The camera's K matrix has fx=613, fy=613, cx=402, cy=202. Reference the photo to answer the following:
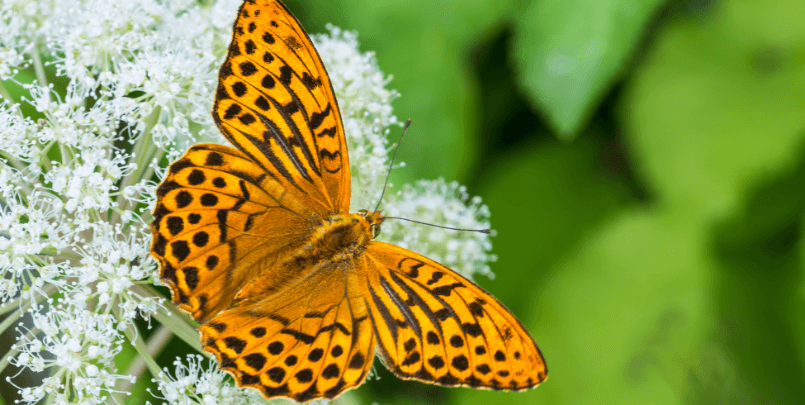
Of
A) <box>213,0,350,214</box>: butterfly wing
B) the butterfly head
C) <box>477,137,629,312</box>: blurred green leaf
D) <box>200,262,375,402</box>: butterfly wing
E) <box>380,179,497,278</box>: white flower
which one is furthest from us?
<box>477,137,629,312</box>: blurred green leaf

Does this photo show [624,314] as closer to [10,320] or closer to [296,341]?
[296,341]

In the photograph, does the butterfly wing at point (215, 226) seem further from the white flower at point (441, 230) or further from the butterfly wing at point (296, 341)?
the white flower at point (441, 230)

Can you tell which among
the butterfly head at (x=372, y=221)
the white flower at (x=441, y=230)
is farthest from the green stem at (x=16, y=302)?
the white flower at (x=441, y=230)

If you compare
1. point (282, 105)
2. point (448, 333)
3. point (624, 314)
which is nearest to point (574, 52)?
point (624, 314)

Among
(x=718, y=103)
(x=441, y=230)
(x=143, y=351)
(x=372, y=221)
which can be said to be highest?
(x=718, y=103)

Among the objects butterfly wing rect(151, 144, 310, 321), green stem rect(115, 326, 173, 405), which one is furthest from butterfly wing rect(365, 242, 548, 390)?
green stem rect(115, 326, 173, 405)

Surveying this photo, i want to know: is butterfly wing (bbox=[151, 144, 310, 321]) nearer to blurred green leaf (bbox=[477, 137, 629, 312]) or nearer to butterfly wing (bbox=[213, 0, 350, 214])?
butterfly wing (bbox=[213, 0, 350, 214])
